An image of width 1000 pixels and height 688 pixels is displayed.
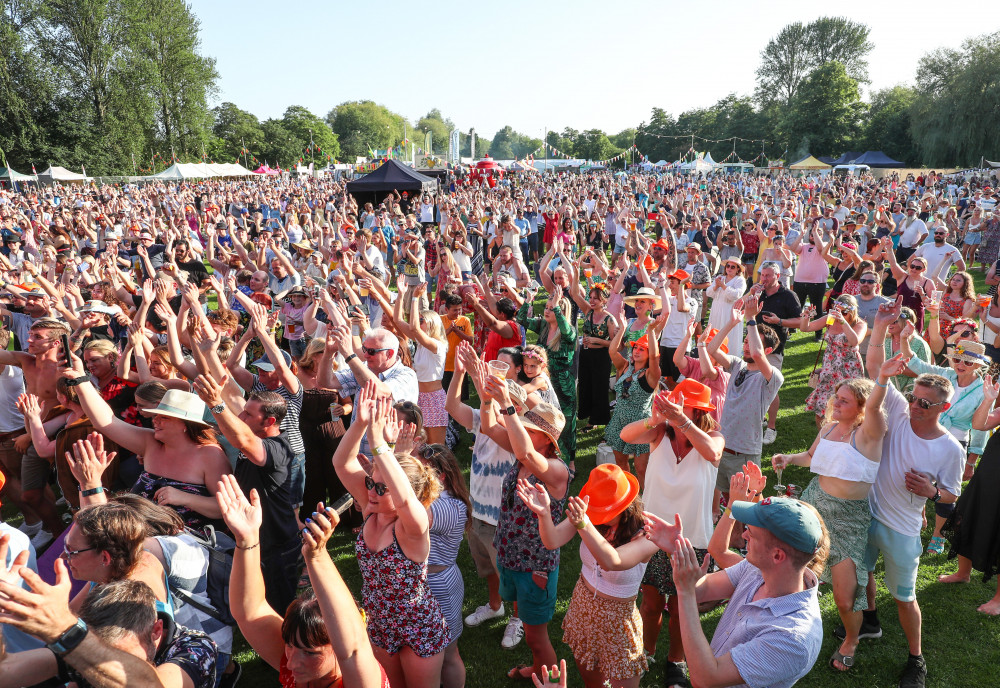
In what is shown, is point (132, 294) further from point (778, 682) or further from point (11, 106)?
point (11, 106)

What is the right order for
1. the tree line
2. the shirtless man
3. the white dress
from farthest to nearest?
the tree line → the white dress → the shirtless man

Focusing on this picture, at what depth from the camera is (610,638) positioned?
2.92m

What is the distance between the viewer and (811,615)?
220 centimetres

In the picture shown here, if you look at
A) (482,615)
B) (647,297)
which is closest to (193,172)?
(647,297)

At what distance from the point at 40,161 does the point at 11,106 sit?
4.24 m

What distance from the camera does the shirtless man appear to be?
4664 mm

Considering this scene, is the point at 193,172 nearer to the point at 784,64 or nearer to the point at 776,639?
the point at 776,639

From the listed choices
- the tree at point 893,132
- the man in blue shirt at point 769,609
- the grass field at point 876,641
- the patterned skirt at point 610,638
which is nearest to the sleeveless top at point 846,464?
the grass field at point 876,641

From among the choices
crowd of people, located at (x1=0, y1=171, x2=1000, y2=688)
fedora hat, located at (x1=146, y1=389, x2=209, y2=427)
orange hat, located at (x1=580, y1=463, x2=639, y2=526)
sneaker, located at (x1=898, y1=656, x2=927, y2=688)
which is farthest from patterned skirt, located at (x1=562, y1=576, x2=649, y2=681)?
fedora hat, located at (x1=146, y1=389, x2=209, y2=427)

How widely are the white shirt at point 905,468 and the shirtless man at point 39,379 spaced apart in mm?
5646

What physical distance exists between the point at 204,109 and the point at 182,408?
68096 millimetres

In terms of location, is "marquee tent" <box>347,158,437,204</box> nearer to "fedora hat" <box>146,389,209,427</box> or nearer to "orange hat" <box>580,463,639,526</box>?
"fedora hat" <box>146,389,209,427</box>

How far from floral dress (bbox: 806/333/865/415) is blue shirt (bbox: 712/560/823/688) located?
158 inches

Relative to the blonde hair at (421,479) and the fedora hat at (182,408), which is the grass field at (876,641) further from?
the fedora hat at (182,408)
